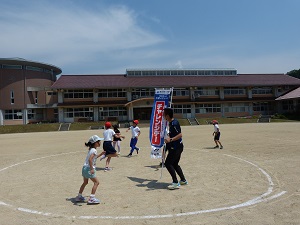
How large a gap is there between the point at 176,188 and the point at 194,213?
5.04 feet

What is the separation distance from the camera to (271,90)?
50750 millimetres

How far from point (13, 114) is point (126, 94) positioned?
1968 cm

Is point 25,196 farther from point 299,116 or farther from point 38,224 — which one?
point 299,116

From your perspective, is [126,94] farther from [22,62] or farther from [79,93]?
[22,62]

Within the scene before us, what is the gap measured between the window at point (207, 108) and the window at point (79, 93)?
1965cm

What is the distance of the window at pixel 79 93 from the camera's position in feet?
147

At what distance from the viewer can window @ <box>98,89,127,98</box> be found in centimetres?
4581

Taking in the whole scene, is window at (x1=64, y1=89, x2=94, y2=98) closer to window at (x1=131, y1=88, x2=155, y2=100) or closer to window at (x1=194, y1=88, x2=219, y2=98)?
window at (x1=131, y1=88, x2=155, y2=100)

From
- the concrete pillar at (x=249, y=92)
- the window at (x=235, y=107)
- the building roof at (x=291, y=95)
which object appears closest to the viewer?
the building roof at (x=291, y=95)

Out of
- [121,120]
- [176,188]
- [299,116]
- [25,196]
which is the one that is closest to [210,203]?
[176,188]

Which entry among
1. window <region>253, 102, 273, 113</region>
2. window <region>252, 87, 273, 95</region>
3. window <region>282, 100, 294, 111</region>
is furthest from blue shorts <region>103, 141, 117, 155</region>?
window <region>282, 100, 294, 111</region>

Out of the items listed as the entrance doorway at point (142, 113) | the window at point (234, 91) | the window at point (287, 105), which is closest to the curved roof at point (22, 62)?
the entrance doorway at point (142, 113)

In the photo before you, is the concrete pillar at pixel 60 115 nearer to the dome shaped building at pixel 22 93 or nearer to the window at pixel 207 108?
the dome shaped building at pixel 22 93

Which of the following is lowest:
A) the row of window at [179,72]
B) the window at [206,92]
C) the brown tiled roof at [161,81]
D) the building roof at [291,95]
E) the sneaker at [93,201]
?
the sneaker at [93,201]
